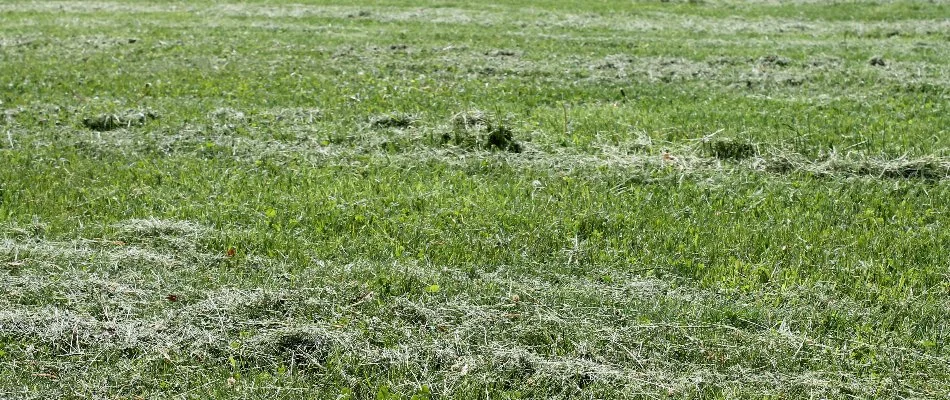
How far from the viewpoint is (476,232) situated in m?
6.73

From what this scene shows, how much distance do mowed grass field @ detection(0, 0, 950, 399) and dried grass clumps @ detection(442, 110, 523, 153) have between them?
0.03 meters

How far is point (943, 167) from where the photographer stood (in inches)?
317

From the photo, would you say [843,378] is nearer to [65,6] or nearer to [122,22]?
[122,22]

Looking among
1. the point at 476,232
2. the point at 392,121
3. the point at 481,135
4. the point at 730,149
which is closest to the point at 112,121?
the point at 392,121

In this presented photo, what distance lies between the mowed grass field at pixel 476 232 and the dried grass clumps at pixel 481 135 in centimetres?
3

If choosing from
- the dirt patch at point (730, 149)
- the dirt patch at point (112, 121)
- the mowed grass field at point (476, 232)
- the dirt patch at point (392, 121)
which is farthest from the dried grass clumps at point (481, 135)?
the dirt patch at point (112, 121)

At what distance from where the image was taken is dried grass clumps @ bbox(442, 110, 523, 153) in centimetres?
907

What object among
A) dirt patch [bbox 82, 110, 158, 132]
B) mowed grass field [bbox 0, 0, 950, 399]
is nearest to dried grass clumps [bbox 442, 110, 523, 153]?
mowed grass field [bbox 0, 0, 950, 399]

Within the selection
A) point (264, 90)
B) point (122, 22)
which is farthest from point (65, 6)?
point (264, 90)

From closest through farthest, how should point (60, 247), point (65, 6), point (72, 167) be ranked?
point (60, 247)
point (72, 167)
point (65, 6)

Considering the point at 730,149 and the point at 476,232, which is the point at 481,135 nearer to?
the point at 730,149

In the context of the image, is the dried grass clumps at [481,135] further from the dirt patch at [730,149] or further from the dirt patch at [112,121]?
the dirt patch at [112,121]

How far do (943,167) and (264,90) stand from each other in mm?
7811

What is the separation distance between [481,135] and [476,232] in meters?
2.57
